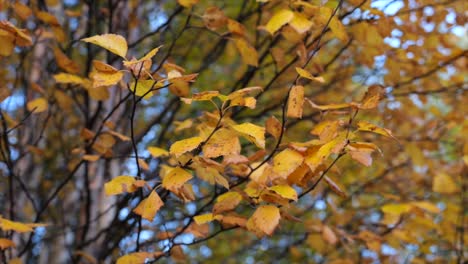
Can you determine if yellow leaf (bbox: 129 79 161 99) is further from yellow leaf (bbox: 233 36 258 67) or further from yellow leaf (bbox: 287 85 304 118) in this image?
yellow leaf (bbox: 233 36 258 67)

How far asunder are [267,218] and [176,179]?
24 centimetres

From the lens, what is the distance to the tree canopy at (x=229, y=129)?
1177 mm

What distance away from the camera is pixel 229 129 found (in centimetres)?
116

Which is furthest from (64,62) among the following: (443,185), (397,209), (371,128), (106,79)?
(443,185)

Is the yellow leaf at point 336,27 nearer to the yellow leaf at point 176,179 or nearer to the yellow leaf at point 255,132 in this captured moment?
the yellow leaf at point 255,132

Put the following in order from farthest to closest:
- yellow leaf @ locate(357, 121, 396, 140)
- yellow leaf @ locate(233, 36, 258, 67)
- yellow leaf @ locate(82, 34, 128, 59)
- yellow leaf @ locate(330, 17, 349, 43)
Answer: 1. yellow leaf @ locate(233, 36, 258, 67)
2. yellow leaf @ locate(330, 17, 349, 43)
3. yellow leaf @ locate(357, 121, 396, 140)
4. yellow leaf @ locate(82, 34, 128, 59)

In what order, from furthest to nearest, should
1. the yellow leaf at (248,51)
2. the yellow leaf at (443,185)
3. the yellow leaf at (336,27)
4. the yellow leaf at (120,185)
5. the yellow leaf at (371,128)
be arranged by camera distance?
the yellow leaf at (443,185) < the yellow leaf at (248,51) < the yellow leaf at (336,27) < the yellow leaf at (120,185) < the yellow leaf at (371,128)

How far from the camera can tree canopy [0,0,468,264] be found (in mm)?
1177

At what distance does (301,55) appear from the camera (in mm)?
1507

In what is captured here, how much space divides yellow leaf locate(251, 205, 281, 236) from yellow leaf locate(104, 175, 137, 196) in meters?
0.33

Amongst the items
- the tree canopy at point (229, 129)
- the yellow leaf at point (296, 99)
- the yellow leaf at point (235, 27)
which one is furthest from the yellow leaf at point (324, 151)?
the yellow leaf at point (235, 27)

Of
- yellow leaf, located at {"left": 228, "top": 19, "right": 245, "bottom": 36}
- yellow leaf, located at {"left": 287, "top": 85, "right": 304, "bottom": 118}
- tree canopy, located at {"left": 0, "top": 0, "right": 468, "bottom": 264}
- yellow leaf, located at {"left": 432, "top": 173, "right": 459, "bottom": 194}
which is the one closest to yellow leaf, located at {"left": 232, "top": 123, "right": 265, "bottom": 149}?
tree canopy, located at {"left": 0, "top": 0, "right": 468, "bottom": 264}

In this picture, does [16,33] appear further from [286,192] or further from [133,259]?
[286,192]

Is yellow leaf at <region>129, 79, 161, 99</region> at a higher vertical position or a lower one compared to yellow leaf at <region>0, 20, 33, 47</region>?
lower
